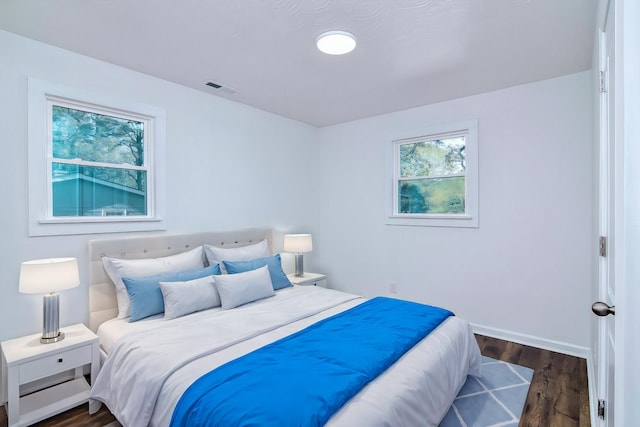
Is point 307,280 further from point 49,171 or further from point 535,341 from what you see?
point 49,171

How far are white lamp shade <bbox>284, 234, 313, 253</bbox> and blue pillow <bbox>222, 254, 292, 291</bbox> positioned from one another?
558mm

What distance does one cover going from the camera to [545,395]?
2389 millimetres

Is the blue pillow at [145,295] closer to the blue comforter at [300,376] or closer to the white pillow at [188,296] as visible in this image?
the white pillow at [188,296]

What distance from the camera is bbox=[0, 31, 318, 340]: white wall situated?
232 cm

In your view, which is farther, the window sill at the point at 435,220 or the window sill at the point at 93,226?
the window sill at the point at 435,220

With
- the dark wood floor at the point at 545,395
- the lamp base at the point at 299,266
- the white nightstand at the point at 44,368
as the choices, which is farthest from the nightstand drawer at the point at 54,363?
the lamp base at the point at 299,266

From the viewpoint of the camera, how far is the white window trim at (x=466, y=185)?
3.55 meters

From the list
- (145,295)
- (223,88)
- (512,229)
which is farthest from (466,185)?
(145,295)

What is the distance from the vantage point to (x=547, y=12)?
205cm

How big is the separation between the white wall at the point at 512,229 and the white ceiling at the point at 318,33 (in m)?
0.30

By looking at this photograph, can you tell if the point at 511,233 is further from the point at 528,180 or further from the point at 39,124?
the point at 39,124

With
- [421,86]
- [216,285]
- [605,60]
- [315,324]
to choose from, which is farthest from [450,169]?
[216,285]

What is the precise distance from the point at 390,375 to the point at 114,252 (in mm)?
2426

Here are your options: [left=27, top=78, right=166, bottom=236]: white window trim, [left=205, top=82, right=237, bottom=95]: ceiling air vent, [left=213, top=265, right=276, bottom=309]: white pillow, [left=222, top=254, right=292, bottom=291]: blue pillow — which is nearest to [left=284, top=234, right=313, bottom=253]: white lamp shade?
[left=222, top=254, right=292, bottom=291]: blue pillow
